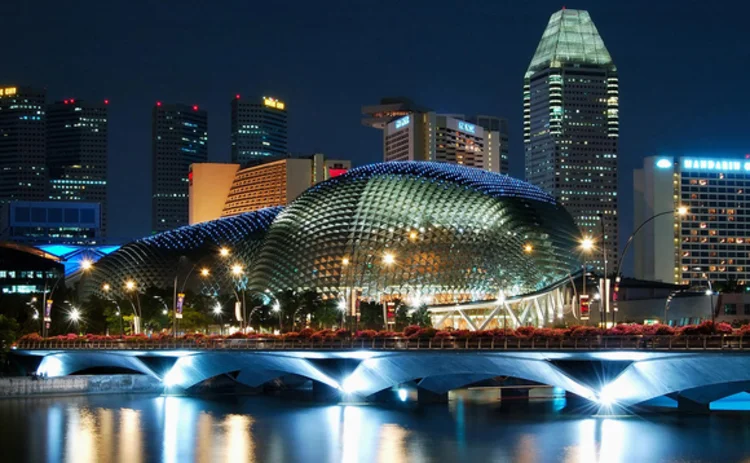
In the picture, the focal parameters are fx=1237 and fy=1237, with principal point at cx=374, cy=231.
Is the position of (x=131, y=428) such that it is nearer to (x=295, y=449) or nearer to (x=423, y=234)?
(x=295, y=449)

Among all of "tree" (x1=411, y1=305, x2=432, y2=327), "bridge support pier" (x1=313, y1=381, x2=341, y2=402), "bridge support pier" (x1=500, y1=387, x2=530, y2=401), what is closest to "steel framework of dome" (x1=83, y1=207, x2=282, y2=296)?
"tree" (x1=411, y1=305, x2=432, y2=327)

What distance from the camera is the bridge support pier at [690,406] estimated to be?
84.5 m

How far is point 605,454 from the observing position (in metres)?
62.7

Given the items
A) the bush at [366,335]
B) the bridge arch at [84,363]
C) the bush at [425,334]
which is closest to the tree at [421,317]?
the bridge arch at [84,363]

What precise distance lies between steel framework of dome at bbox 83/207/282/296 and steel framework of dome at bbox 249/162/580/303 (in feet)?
37.5

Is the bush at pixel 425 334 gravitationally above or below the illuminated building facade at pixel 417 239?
below

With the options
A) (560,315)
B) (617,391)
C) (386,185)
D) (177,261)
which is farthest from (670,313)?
(177,261)

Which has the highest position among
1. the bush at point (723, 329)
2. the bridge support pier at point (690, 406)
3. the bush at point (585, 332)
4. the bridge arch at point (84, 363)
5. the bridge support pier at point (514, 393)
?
the bush at point (723, 329)

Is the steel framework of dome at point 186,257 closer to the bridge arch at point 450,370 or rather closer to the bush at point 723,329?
the bridge arch at point 450,370

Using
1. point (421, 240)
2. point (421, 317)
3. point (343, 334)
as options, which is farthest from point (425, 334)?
point (421, 240)

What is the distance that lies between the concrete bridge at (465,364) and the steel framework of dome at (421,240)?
1254 inches

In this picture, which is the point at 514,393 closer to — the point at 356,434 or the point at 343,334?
the point at 343,334

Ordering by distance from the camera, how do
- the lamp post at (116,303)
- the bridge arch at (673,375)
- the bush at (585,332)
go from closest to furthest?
the bridge arch at (673,375)
the bush at (585,332)
the lamp post at (116,303)

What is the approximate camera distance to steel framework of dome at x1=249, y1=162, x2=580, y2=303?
5600 inches
